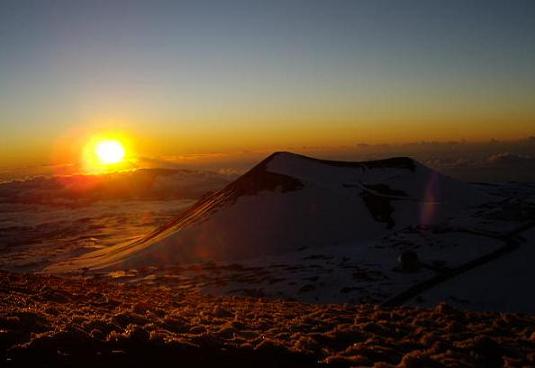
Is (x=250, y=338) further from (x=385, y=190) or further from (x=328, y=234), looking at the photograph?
(x=385, y=190)

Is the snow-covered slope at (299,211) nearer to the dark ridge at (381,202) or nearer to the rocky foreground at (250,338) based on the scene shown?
the dark ridge at (381,202)

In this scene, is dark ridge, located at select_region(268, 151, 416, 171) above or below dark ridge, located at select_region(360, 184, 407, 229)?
above

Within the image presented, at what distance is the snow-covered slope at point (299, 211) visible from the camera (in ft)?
240

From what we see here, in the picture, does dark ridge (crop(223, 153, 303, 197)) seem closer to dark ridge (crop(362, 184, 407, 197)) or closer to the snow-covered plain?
the snow-covered plain

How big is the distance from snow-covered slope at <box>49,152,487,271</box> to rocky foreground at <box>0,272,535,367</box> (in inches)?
1997

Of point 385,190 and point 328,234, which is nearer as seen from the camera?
point 328,234

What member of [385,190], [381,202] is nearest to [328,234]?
[381,202]

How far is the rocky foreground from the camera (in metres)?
11.4

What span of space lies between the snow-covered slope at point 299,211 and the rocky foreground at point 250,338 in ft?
166

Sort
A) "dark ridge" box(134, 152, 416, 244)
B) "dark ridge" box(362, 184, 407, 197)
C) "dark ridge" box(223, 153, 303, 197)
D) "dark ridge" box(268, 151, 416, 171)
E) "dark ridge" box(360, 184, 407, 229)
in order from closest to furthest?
"dark ridge" box(360, 184, 407, 229) → "dark ridge" box(134, 152, 416, 244) → "dark ridge" box(362, 184, 407, 197) → "dark ridge" box(223, 153, 303, 197) → "dark ridge" box(268, 151, 416, 171)

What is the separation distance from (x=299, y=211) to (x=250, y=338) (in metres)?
67.2

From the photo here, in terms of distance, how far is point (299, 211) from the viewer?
81.5 meters

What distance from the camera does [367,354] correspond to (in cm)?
1331

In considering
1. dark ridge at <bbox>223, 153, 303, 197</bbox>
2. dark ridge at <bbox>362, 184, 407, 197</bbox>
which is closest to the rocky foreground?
dark ridge at <bbox>223, 153, 303, 197</bbox>
